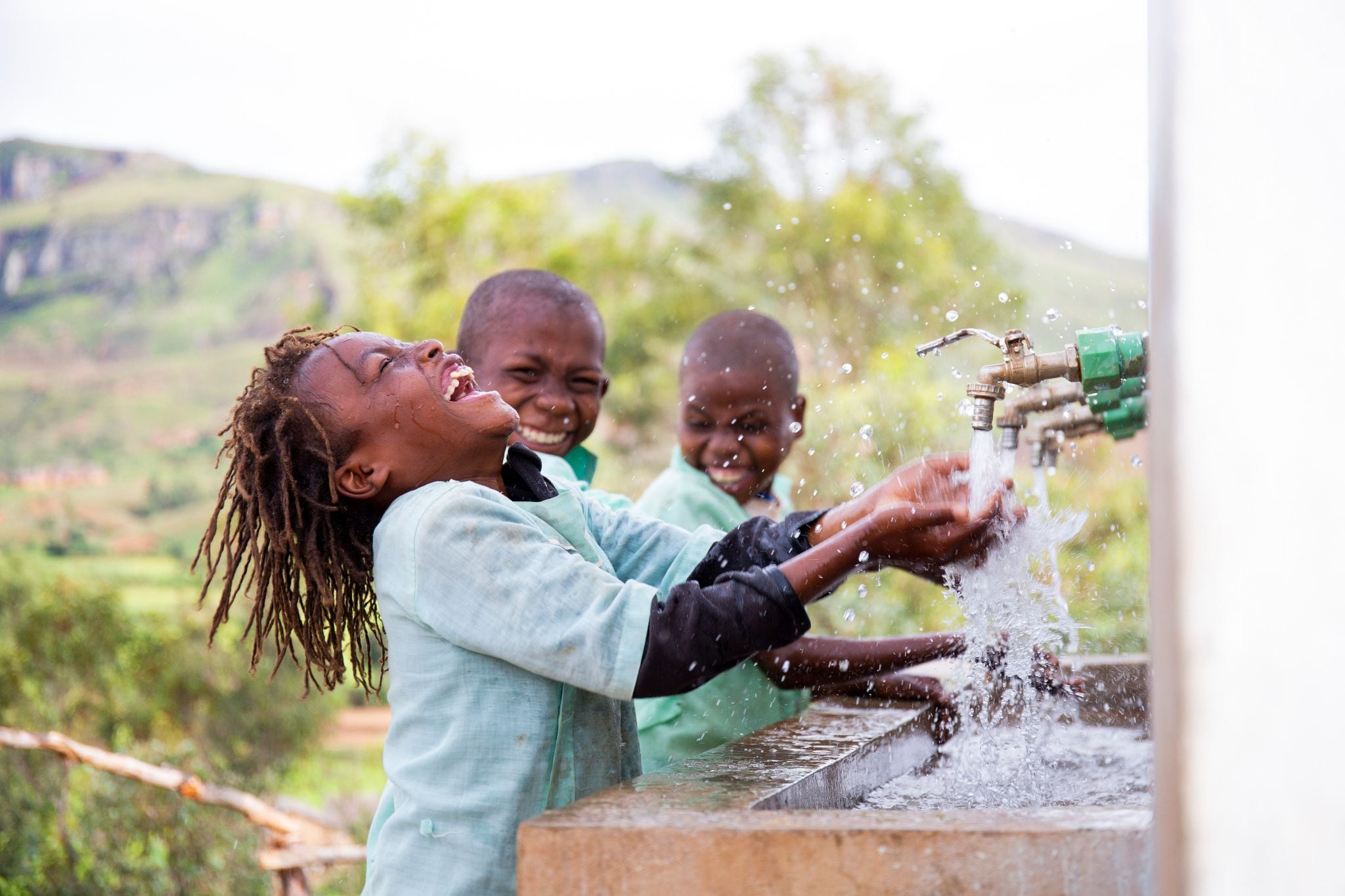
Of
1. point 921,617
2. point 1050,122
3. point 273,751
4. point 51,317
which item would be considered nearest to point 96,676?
point 273,751

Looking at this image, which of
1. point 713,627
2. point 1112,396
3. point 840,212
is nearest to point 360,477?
point 713,627

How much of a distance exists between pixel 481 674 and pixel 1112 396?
1.31 m

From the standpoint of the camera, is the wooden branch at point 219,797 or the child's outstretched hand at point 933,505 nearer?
the child's outstretched hand at point 933,505

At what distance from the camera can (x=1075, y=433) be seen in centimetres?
279

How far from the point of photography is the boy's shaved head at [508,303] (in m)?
2.97

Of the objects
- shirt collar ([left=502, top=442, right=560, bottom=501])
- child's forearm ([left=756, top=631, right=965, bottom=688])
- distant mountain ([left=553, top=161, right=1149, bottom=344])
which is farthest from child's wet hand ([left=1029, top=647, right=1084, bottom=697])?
distant mountain ([left=553, top=161, right=1149, bottom=344])

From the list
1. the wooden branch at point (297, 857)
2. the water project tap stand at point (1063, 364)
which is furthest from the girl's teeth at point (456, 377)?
the wooden branch at point (297, 857)

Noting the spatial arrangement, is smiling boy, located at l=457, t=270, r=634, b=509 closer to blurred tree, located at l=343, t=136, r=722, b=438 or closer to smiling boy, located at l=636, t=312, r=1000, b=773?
smiling boy, located at l=636, t=312, r=1000, b=773

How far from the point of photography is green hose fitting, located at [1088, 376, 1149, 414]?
7.68 ft

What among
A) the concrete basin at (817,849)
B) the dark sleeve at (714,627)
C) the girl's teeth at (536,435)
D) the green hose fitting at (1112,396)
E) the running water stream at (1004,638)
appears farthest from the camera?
the girl's teeth at (536,435)

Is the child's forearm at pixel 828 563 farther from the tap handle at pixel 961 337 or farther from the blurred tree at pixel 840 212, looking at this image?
the blurred tree at pixel 840 212

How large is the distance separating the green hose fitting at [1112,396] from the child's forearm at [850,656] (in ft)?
1.72

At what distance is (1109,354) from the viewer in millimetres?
1997

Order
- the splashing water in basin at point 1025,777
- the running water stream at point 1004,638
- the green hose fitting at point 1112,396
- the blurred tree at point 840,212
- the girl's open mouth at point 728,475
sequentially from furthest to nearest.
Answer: the blurred tree at point 840,212, the girl's open mouth at point 728,475, the green hose fitting at point 1112,396, the splashing water in basin at point 1025,777, the running water stream at point 1004,638
